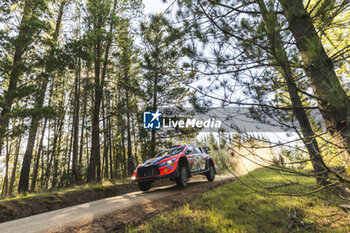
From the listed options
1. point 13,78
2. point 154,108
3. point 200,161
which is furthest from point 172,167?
point 13,78

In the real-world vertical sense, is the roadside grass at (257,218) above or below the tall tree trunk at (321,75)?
below

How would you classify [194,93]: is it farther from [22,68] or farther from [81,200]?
[22,68]

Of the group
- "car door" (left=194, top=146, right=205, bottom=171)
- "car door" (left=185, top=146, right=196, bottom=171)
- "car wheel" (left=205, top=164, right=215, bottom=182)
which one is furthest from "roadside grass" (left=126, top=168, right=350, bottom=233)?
"car wheel" (left=205, top=164, right=215, bottom=182)

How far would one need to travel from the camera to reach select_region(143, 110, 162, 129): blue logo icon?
15.1 metres

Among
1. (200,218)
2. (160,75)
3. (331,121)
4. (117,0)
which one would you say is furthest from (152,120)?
(331,121)

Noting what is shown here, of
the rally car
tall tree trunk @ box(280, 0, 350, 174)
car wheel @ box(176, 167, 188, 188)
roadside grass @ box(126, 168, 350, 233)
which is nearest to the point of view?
tall tree trunk @ box(280, 0, 350, 174)

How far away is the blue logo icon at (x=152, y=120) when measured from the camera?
49.4 feet

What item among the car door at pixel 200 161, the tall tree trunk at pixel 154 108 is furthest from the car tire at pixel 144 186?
the tall tree trunk at pixel 154 108

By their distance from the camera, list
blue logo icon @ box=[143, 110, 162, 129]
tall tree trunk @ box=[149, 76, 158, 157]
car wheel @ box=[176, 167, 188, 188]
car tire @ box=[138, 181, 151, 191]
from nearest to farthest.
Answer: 1. car wheel @ box=[176, 167, 188, 188]
2. car tire @ box=[138, 181, 151, 191]
3. tall tree trunk @ box=[149, 76, 158, 157]
4. blue logo icon @ box=[143, 110, 162, 129]

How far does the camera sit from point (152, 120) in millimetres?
15227

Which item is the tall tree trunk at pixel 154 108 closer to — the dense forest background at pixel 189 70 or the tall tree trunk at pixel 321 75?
the dense forest background at pixel 189 70

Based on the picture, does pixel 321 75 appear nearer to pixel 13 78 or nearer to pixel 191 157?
pixel 191 157

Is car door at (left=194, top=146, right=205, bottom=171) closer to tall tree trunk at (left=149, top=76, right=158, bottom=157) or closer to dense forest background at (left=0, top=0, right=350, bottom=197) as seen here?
dense forest background at (left=0, top=0, right=350, bottom=197)

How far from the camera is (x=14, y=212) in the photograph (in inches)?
225
